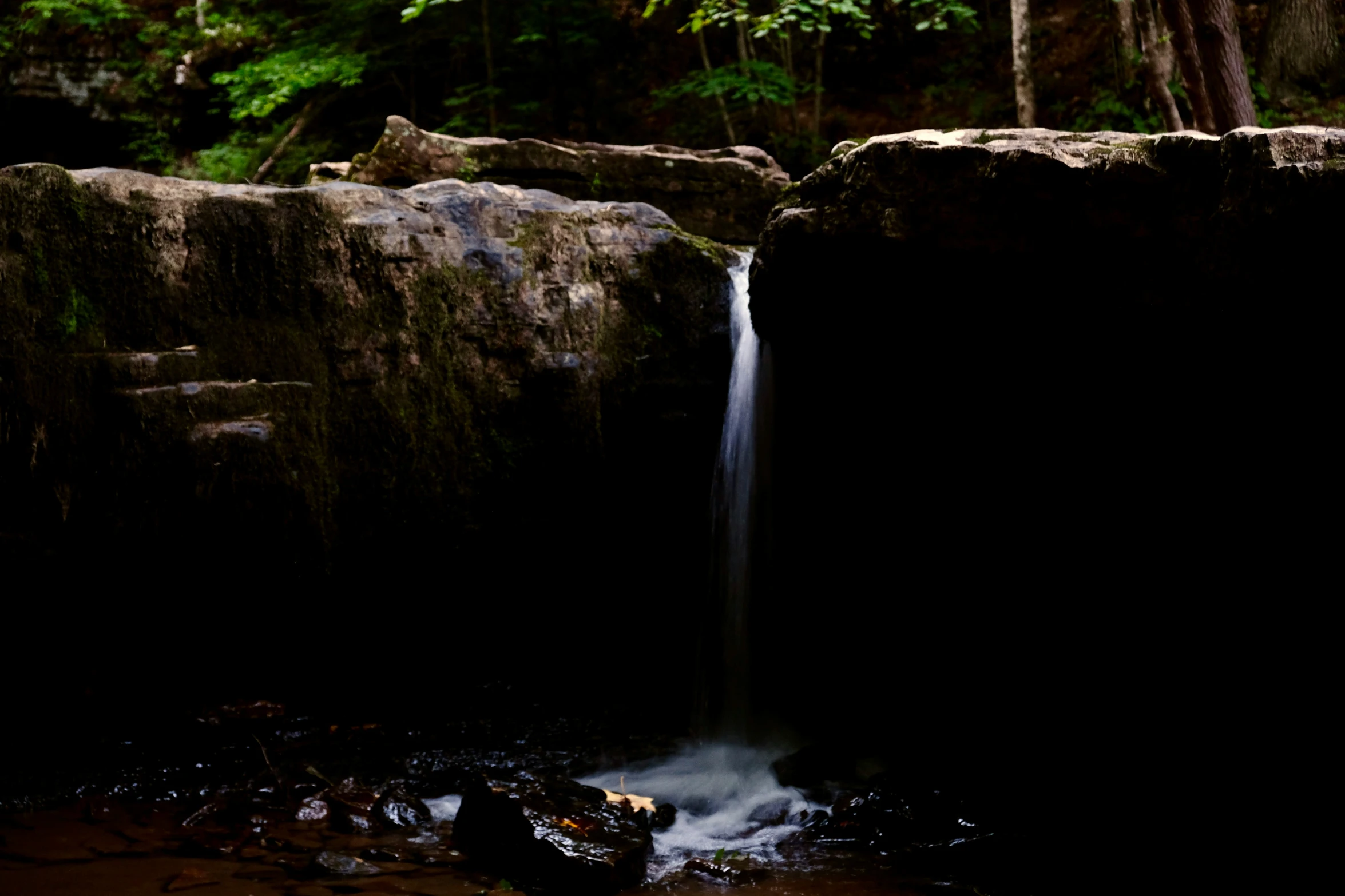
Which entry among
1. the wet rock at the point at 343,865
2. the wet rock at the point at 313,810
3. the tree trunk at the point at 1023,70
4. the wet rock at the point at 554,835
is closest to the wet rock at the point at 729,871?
the wet rock at the point at 554,835

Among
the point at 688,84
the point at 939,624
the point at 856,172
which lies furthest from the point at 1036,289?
the point at 688,84

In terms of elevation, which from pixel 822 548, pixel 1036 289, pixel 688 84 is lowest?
pixel 822 548

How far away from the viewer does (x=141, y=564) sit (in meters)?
4.95

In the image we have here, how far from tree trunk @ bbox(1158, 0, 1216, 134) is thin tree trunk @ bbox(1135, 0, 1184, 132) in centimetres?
103

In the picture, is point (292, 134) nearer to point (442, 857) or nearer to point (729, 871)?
point (442, 857)

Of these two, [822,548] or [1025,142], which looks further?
[822,548]

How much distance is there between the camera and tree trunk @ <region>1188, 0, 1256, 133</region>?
577 cm

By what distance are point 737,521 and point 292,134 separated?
979 cm

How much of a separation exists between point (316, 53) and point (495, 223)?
24.6 feet

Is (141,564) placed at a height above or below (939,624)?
above

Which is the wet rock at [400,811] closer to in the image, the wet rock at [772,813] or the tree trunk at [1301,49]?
the wet rock at [772,813]

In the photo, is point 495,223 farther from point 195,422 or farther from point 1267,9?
point 1267,9

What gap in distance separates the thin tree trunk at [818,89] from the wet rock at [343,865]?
35.9ft

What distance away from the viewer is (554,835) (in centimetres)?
379
